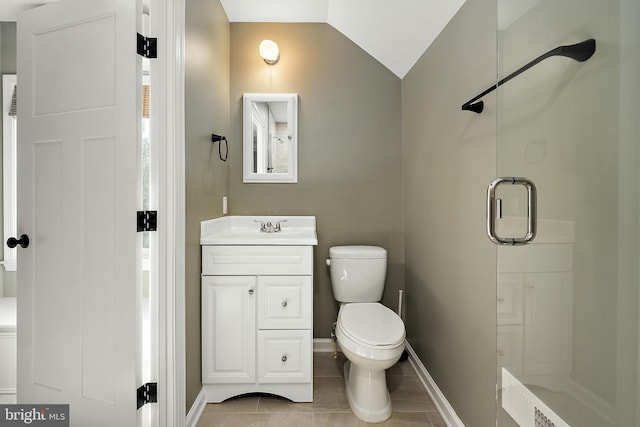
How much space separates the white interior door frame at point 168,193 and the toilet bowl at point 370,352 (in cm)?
80

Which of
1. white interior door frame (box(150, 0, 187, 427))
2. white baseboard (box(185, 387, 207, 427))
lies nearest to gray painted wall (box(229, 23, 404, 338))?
white baseboard (box(185, 387, 207, 427))

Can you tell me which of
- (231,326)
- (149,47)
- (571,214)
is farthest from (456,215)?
(149,47)

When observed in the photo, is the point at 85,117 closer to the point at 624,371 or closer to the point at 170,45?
the point at 170,45

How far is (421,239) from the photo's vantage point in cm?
204

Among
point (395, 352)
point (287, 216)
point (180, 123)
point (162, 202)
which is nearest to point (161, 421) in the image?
point (162, 202)

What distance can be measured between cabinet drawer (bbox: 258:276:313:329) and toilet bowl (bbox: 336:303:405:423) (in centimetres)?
21

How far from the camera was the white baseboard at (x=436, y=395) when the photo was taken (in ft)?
5.00

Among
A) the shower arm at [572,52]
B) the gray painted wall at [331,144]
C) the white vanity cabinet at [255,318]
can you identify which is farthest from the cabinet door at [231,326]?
the shower arm at [572,52]

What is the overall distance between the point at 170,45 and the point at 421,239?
1714mm

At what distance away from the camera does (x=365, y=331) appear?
5.11ft

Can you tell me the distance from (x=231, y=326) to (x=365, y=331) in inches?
28.3

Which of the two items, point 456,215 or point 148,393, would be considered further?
point 456,215

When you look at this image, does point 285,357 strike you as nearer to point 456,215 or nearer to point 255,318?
point 255,318

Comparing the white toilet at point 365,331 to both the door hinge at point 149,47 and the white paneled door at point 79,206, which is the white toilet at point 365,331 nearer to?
the white paneled door at point 79,206
